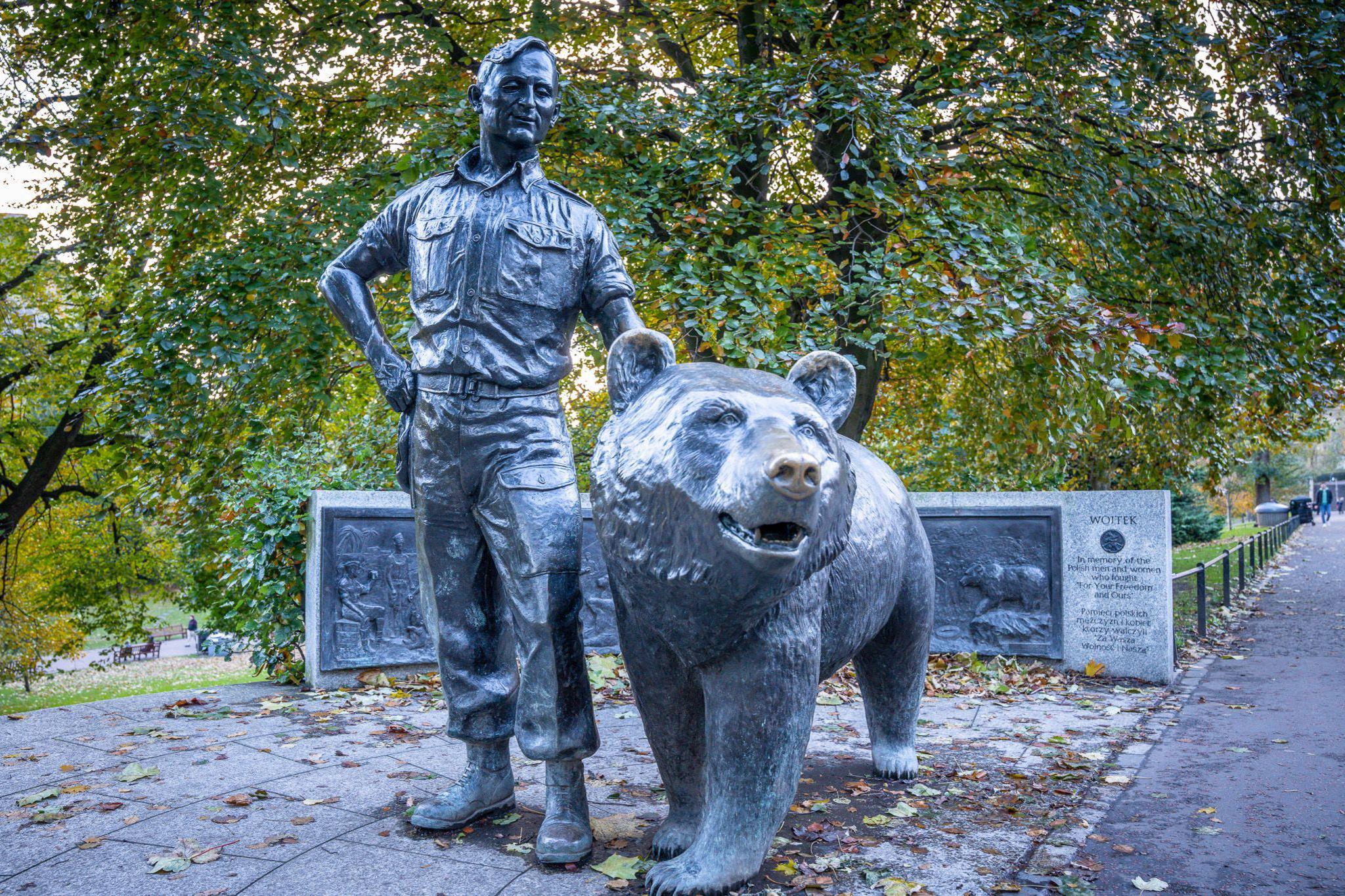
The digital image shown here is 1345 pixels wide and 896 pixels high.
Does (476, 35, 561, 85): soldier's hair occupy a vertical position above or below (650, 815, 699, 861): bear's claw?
above

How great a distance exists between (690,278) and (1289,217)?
5.64 meters

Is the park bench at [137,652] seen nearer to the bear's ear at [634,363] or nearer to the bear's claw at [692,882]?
the bear's claw at [692,882]

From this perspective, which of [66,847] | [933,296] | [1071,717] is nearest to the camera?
A: [66,847]

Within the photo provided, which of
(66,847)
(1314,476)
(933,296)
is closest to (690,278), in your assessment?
(933,296)

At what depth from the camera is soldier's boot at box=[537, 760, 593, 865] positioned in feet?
9.86

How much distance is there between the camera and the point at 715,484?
2.39 metres

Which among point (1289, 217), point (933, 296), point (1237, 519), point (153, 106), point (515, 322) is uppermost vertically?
point (153, 106)

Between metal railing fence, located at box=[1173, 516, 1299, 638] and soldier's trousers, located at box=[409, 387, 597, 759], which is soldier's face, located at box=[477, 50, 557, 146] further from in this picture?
metal railing fence, located at box=[1173, 516, 1299, 638]

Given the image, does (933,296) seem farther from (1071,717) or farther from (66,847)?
(66,847)

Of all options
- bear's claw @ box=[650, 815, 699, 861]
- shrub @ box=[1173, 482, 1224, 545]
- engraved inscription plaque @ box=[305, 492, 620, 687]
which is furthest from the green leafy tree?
shrub @ box=[1173, 482, 1224, 545]

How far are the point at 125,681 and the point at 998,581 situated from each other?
2220 cm

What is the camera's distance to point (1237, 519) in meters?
63.0

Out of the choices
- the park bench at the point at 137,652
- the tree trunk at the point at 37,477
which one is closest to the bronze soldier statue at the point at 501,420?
the tree trunk at the point at 37,477

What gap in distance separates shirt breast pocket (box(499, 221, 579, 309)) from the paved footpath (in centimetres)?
265
